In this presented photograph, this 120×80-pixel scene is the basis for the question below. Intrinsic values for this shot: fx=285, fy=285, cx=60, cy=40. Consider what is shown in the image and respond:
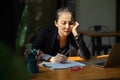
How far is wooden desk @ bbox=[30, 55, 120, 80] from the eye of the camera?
1.49 metres

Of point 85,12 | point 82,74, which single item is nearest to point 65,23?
point 82,74

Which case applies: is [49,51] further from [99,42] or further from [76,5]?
[76,5]

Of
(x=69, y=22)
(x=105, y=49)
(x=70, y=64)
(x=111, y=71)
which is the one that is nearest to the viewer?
(x=111, y=71)

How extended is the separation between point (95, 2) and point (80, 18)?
466 mm

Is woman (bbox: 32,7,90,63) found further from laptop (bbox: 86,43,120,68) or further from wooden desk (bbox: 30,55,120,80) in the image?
wooden desk (bbox: 30,55,120,80)

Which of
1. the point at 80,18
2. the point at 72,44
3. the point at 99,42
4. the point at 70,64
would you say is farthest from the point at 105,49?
the point at 70,64

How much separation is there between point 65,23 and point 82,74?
3.16 ft

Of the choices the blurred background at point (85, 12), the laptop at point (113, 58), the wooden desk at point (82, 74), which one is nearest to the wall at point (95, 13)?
the blurred background at point (85, 12)

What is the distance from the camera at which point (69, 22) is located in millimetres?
2504

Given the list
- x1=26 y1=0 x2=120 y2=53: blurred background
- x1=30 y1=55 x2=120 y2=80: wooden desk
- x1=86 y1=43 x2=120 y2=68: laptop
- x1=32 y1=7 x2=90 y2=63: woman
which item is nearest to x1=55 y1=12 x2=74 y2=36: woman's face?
Result: x1=32 y1=7 x2=90 y2=63: woman

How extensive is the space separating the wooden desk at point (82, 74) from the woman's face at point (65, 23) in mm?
757

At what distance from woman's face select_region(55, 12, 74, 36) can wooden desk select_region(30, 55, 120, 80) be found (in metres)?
0.76

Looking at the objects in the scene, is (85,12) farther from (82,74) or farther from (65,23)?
(82,74)

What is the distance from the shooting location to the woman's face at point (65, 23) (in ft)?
8.14
